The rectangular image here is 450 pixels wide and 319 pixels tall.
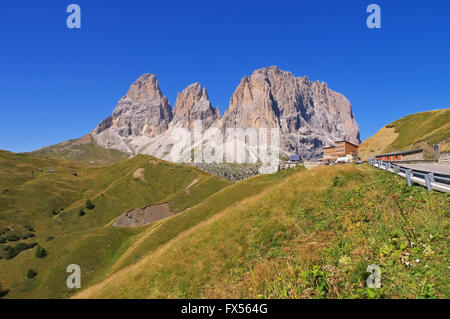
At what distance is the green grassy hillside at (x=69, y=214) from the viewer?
211 ft

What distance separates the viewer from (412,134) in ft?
309

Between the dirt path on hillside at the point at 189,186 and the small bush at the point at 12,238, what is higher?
the dirt path on hillside at the point at 189,186

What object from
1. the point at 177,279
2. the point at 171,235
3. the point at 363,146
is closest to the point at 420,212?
the point at 177,279

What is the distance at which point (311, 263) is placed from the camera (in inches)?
467

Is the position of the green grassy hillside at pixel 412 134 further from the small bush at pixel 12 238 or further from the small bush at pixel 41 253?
the small bush at pixel 12 238

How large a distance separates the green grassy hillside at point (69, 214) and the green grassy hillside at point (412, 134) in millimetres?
78848

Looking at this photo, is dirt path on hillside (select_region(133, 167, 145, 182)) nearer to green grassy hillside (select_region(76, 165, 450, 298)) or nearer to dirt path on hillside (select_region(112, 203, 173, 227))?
dirt path on hillside (select_region(112, 203, 173, 227))

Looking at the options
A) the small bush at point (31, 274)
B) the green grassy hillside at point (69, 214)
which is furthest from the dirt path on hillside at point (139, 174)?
the small bush at point (31, 274)

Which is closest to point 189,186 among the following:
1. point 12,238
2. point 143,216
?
point 143,216

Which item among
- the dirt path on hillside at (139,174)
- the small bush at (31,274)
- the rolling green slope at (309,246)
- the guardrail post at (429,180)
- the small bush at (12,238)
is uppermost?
the dirt path on hillside at (139,174)

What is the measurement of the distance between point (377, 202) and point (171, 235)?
135ft

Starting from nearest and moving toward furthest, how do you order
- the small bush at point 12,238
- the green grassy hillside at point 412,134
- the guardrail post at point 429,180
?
the guardrail post at point 429,180, the green grassy hillside at point 412,134, the small bush at point 12,238

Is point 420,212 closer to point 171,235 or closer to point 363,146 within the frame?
point 171,235

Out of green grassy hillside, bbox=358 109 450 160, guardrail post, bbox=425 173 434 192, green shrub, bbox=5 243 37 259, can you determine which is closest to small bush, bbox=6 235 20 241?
green shrub, bbox=5 243 37 259
